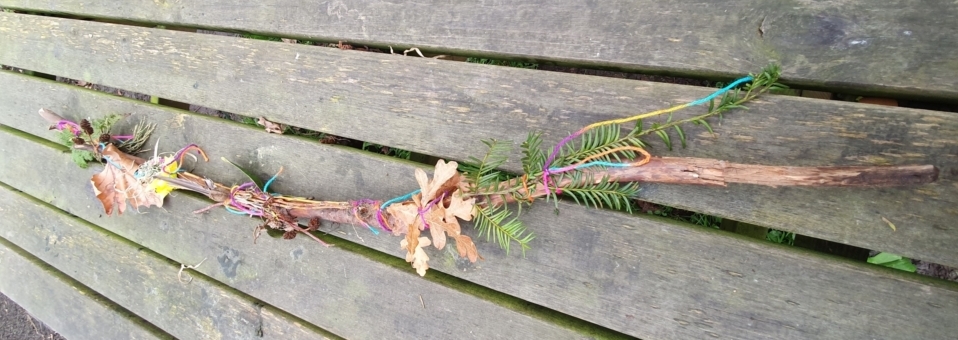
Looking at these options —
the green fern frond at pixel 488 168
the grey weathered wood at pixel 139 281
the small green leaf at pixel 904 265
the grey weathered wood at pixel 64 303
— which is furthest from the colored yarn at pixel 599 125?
the grey weathered wood at pixel 64 303

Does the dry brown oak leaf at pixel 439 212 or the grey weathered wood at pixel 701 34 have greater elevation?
the grey weathered wood at pixel 701 34

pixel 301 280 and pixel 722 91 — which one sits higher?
pixel 722 91

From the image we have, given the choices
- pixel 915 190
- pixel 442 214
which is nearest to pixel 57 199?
pixel 442 214

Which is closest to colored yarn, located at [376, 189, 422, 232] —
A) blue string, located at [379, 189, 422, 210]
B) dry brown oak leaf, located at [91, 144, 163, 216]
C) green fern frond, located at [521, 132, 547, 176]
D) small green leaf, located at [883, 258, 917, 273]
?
blue string, located at [379, 189, 422, 210]

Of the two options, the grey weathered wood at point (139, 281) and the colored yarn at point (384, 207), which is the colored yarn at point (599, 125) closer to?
the colored yarn at point (384, 207)

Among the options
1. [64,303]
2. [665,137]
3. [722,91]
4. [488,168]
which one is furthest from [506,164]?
[64,303]

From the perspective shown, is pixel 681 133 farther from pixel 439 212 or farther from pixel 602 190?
pixel 439 212

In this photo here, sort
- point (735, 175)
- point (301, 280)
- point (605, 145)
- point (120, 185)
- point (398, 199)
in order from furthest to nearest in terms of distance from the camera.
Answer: point (120, 185), point (301, 280), point (398, 199), point (605, 145), point (735, 175)
